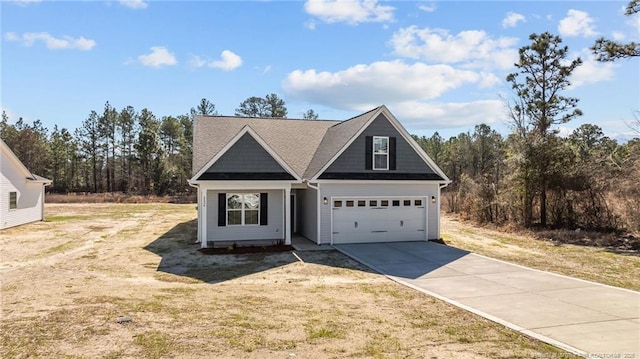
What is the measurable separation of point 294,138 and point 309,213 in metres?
4.98

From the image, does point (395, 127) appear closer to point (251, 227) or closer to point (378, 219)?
point (378, 219)

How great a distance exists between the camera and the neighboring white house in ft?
69.1

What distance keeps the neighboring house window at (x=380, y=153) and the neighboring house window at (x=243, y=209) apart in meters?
5.38

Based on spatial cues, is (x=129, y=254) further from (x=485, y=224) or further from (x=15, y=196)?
(x=485, y=224)

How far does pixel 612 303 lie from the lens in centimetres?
862

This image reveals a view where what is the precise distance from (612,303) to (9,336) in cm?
1137

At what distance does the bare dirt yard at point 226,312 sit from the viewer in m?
5.99

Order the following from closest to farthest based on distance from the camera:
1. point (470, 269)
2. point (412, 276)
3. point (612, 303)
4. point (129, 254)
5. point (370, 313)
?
point (370, 313), point (612, 303), point (412, 276), point (470, 269), point (129, 254)

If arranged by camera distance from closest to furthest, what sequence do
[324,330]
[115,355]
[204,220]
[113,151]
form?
[115,355] → [324,330] → [204,220] → [113,151]

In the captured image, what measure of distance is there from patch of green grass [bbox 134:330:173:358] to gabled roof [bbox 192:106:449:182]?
954 centimetres

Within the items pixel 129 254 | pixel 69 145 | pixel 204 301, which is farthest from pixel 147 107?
pixel 204 301

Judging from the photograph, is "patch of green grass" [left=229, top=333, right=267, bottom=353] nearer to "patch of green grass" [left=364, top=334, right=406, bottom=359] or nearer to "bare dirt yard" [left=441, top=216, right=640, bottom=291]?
"patch of green grass" [left=364, top=334, right=406, bottom=359]

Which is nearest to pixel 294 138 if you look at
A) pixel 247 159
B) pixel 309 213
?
pixel 309 213

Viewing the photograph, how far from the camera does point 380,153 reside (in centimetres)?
1772
